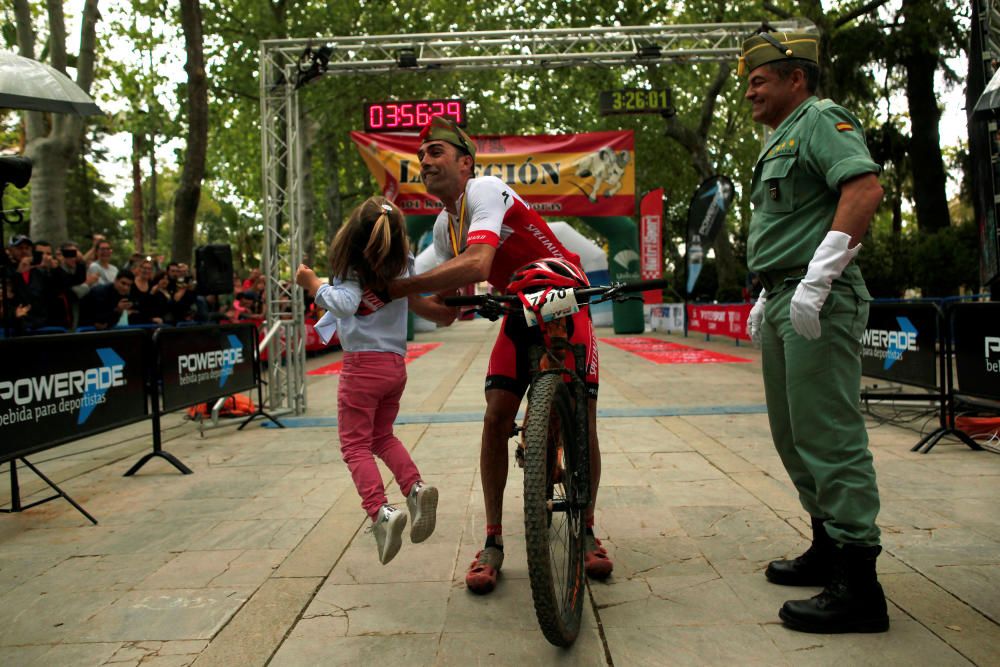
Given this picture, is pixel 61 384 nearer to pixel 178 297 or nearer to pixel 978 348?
pixel 978 348

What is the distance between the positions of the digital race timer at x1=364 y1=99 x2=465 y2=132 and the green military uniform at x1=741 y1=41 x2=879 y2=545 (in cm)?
1093

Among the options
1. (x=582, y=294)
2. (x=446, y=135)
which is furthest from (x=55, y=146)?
(x=582, y=294)

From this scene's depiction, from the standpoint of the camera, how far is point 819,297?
275 cm

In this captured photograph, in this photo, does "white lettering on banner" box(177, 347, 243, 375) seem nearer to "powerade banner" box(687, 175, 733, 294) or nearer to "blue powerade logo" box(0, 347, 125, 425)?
"blue powerade logo" box(0, 347, 125, 425)

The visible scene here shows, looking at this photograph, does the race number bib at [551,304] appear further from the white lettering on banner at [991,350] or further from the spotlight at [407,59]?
the spotlight at [407,59]

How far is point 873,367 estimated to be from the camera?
7.53 m

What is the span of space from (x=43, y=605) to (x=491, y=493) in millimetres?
1940

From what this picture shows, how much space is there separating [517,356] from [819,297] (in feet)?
4.05

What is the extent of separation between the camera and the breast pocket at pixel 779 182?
3016 millimetres

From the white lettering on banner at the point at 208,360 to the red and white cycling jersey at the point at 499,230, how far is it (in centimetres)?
422

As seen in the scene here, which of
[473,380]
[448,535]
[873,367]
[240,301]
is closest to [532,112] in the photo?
[240,301]

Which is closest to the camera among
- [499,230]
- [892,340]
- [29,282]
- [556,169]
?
[499,230]

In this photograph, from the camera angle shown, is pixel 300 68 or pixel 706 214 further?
pixel 706 214

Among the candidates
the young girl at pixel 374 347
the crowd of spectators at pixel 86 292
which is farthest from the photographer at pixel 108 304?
the young girl at pixel 374 347
